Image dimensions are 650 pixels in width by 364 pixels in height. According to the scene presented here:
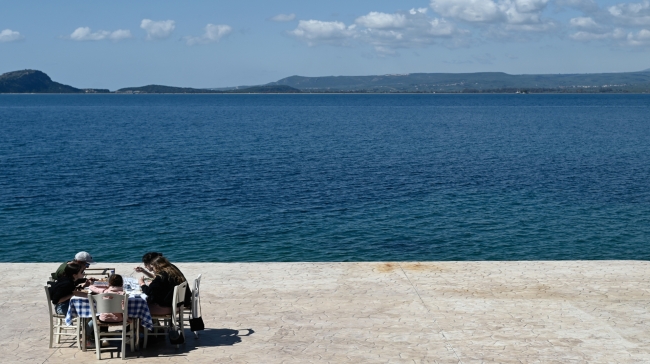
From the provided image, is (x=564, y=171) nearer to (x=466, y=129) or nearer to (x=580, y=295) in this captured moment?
(x=580, y=295)

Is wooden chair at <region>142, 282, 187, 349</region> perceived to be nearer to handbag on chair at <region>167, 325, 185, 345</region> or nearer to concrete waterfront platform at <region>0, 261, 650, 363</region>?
handbag on chair at <region>167, 325, 185, 345</region>

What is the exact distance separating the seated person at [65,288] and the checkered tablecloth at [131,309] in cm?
24

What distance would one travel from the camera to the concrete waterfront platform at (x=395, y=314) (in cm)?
1020

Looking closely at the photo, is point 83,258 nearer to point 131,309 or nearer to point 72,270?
point 72,270

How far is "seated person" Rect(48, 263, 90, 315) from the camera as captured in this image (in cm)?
1030

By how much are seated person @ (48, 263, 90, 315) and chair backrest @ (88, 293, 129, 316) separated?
583mm

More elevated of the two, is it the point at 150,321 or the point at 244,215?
the point at 150,321

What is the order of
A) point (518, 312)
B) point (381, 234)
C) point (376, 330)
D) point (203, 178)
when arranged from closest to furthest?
point (376, 330)
point (518, 312)
point (381, 234)
point (203, 178)

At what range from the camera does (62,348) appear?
1038 centimetres

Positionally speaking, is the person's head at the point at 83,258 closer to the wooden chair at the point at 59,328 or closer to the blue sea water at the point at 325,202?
the wooden chair at the point at 59,328

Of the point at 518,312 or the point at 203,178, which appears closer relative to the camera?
the point at 518,312

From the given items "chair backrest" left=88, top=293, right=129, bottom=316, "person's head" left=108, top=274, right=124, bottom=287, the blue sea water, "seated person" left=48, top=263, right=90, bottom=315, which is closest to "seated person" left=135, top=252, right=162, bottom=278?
"person's head" left=108, top=274, right=124, bottom=287

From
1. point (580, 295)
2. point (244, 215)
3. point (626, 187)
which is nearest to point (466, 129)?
point (626, 187)

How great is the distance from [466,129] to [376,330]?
3003 inches
